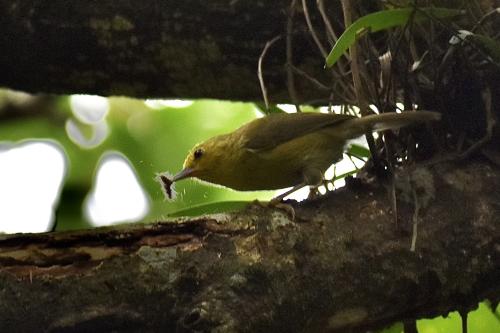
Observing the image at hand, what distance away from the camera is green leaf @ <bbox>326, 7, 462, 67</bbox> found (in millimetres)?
2188

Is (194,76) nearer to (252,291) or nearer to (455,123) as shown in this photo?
(455,123)

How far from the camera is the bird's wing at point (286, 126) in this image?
274cm

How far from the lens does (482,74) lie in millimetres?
2463

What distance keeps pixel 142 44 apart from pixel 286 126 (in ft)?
1.67

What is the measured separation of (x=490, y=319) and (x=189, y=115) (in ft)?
5.34

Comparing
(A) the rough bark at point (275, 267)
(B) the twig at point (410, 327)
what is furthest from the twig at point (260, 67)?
(B) the twig at point (410, 327)

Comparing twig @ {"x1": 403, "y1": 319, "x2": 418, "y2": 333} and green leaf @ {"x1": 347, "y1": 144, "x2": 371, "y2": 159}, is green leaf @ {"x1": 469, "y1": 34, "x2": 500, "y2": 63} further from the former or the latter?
twig @ {"x1": 403, "y1": 319, "x2": 418, "y2": 333}

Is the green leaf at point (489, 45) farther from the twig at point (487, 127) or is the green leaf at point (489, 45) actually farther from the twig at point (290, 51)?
the twig at point (290, 51)

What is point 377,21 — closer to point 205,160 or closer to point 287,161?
point 287,161

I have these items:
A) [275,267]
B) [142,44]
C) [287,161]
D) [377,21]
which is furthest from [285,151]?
[275,267]

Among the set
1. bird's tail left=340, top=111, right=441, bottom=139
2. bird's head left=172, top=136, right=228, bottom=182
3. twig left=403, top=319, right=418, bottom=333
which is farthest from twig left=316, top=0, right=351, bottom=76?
twig left=403, top=319, right=418, bottom=333

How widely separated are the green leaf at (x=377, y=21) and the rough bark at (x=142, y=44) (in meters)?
0.43

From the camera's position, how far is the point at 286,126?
2.75 metres

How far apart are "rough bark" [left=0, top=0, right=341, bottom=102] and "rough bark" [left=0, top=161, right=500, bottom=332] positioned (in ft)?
2.21
